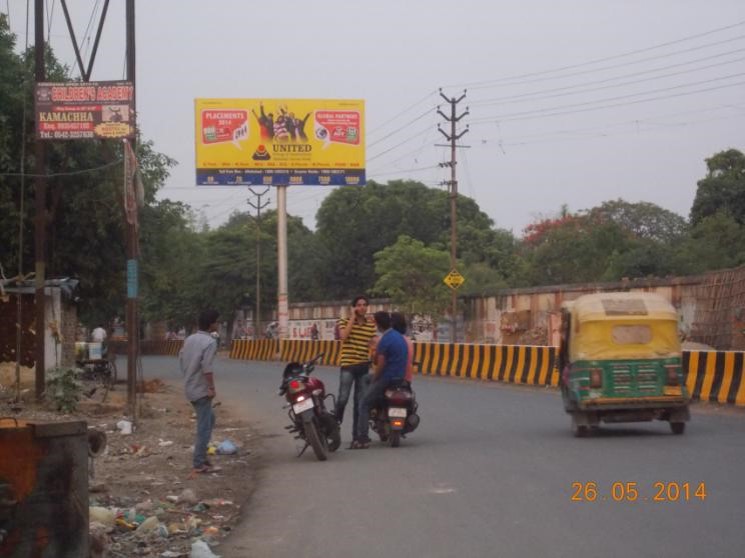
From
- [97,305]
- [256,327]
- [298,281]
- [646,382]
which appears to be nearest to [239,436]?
[646,382]

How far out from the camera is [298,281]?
76.1 m

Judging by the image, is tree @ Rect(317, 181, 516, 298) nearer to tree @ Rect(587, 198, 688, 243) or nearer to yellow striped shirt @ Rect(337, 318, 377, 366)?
tree @ Rect(587, 198, 688, 243)

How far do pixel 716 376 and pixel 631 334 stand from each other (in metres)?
5.99

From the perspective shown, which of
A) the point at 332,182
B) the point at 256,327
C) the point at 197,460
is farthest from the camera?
the point at 256,327

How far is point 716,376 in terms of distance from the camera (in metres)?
18.8

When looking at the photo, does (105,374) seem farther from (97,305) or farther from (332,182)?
(332,182)

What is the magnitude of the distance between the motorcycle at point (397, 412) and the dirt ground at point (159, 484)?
178cm

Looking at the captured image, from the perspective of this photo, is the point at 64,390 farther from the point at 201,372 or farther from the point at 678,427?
the point at 678,427

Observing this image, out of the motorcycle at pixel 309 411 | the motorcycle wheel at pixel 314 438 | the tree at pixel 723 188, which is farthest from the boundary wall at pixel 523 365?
the tree at pixel 723 188

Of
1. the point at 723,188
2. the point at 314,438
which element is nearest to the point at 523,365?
the point at 314,438

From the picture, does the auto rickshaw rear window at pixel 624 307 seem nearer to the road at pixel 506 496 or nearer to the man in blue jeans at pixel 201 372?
the road at pixel 506 496

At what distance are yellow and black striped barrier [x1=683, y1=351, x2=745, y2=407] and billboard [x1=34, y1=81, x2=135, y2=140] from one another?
1048 cm

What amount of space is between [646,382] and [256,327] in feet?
180

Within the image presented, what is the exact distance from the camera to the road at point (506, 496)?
25.1 ft
